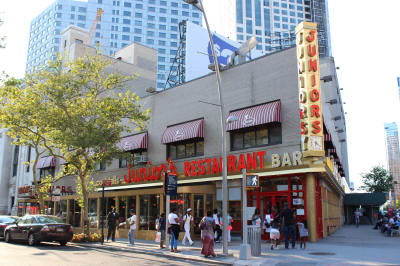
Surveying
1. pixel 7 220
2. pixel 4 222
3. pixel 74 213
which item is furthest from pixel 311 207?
pixel 74 213

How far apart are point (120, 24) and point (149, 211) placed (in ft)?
343

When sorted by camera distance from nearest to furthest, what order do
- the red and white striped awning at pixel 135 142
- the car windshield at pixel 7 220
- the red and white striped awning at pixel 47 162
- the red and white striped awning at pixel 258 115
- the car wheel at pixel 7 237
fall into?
the red and white striped awning at pixel 258 115
the car wheel at pixel 7 237
the car windshield at pixel 7 220
the red and white striped awning at pixel 135 142
the red and white striped awning at pixel 47 162

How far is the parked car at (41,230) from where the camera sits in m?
17.1

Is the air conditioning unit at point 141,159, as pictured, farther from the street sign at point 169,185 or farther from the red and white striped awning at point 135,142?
the street sign at point 169,185

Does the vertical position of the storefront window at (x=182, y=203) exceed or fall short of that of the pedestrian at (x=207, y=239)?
it exceeds it

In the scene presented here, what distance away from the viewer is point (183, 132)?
2253 cm

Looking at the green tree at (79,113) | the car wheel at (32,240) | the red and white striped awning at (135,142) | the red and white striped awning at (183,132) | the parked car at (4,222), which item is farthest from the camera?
the red and white striped awning at (135,142)

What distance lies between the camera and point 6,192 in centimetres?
4900

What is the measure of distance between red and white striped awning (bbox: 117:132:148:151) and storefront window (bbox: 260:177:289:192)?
9.64 metres

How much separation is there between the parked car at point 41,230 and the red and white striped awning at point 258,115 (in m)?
9.92

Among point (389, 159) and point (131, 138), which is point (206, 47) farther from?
point (389, 159)

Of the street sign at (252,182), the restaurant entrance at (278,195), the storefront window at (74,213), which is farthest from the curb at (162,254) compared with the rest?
the storefront window at (74,213)

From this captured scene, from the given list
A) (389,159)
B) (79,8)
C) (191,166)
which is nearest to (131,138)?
(191,166)

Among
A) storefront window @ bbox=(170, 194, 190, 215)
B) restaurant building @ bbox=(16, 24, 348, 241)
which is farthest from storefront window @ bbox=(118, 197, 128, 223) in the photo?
storefront window @ bbox=(170, 194, 190, 215)
